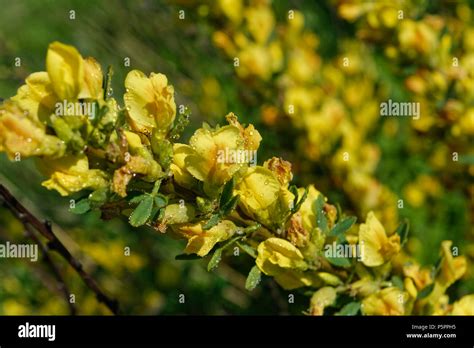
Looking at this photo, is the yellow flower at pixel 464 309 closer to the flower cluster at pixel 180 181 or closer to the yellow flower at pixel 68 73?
the flower cluster at pixel 180 181

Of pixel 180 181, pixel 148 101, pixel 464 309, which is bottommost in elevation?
pixel 464 309

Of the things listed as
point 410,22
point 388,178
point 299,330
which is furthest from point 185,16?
point 299,330

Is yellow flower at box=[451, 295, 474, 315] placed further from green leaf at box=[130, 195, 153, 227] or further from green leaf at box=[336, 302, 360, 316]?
green leaf at box=[130, 195, 153, 227]

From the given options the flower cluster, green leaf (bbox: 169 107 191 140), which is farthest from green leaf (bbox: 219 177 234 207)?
green leaf (bbox: 169 107 191 140)

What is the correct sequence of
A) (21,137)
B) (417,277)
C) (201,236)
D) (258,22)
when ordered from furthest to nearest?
(258,22)
(417,277)
(201,236)
(21,137)

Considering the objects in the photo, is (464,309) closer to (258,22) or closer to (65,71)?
(65,71)

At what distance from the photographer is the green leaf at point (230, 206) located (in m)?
0.86

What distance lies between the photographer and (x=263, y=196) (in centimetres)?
88

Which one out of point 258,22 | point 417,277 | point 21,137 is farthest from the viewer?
point 258,22

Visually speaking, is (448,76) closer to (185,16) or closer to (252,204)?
(185,16)

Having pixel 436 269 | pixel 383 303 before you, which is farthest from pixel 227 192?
pixel 436 269

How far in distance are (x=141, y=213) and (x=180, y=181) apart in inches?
3.6

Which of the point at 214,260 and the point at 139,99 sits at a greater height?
the point at 139,99

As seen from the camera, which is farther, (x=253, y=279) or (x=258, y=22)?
Result: (x=258, y=22)
